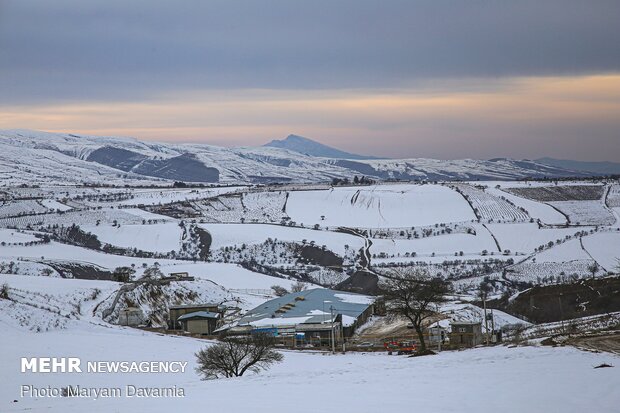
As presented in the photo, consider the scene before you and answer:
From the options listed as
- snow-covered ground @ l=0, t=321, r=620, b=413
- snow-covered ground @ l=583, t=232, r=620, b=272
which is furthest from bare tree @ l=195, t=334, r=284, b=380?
snow-covered ground @ l=583, t=232, r=620, b=272

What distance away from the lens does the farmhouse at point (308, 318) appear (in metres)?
47.6

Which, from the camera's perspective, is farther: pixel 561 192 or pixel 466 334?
pixel 561 192

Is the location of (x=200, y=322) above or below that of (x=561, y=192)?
below

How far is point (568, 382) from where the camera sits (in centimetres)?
1986

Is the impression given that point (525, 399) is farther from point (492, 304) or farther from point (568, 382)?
point (492, 304)

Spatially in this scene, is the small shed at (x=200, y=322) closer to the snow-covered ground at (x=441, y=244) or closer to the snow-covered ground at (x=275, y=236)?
the snow-covered ground at (x=275, y=236)

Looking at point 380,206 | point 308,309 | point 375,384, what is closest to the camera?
point 375,384

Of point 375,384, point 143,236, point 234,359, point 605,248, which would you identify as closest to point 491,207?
point 605,248

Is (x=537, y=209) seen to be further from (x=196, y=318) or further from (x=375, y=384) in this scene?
(x=375, y=384)

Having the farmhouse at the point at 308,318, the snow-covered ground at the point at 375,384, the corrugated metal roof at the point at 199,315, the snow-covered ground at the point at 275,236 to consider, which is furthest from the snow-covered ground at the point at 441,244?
the snow-covered ground at the point at 375,384

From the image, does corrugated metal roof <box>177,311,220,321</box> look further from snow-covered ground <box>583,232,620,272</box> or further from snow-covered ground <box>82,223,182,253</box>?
snow-covered ground <box>82,223,182,253</box>

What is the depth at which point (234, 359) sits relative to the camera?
28.3 metres
